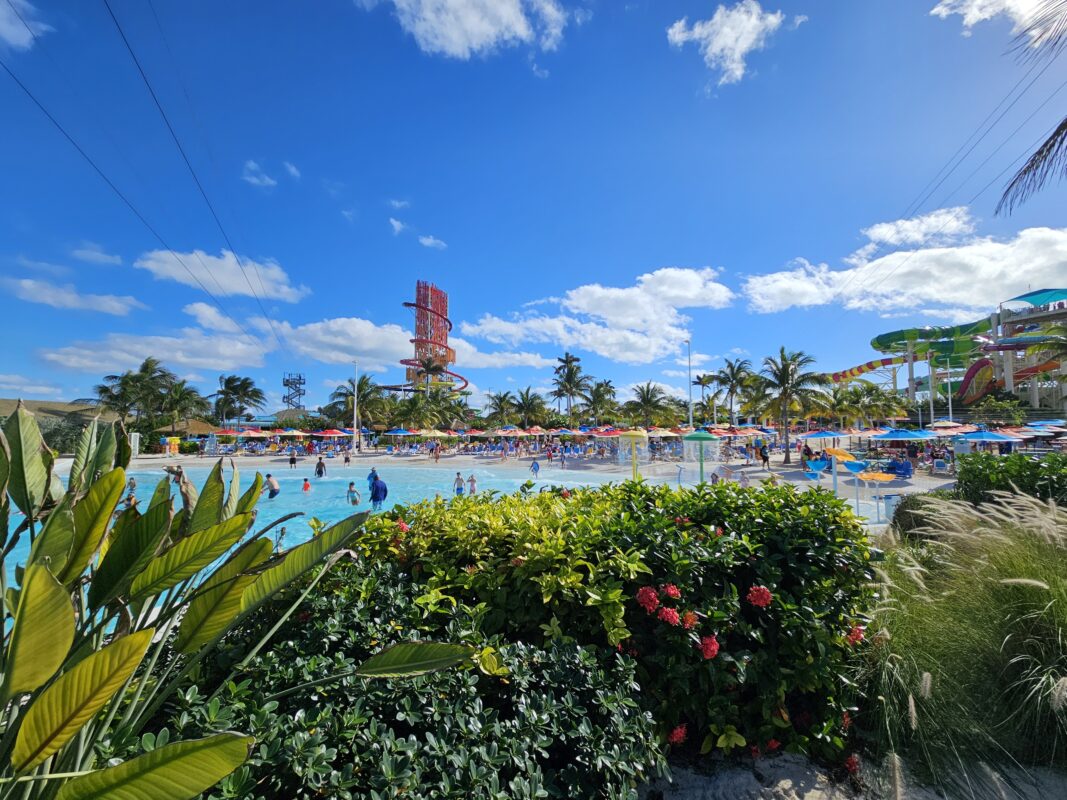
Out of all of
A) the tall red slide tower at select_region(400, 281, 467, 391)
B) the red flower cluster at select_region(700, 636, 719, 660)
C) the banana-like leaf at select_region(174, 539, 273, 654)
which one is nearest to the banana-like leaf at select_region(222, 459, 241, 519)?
the banana-like leaf at select_region(174, 539, 273, 654)

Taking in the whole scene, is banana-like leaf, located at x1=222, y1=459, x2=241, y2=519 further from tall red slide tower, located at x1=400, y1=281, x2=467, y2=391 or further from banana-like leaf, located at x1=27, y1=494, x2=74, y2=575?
tall red slide tower, located at x1=400, y1=281, x2=467, y2=391

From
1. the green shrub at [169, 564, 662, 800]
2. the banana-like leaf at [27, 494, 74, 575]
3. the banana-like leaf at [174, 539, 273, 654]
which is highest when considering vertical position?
the banana-like leaf at [27, 494, 74, 575]

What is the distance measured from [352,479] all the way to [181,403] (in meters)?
39.6

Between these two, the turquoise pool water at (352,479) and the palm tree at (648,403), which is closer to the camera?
the turquoise pool water at (352,479)

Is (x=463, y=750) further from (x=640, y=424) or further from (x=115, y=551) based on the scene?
(x=640, y=424)

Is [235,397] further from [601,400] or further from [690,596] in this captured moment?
[690,596]

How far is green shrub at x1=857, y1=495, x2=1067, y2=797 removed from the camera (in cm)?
300

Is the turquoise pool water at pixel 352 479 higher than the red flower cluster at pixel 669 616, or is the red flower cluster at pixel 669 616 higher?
the red flower cluster at pixel 669 616

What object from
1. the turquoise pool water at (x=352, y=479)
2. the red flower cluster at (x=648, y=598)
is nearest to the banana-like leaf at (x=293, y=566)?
the red flower cluster at (x=648, y=598)

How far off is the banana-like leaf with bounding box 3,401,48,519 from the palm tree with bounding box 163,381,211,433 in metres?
63.2

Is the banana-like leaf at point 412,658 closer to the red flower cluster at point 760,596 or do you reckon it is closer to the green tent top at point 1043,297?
the red flower cluster at point 760,596

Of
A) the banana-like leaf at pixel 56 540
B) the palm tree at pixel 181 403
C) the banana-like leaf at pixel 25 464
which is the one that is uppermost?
the palm tree at pixel 181 403

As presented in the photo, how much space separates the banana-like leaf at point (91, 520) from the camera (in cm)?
118

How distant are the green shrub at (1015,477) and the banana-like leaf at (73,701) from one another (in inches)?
350
